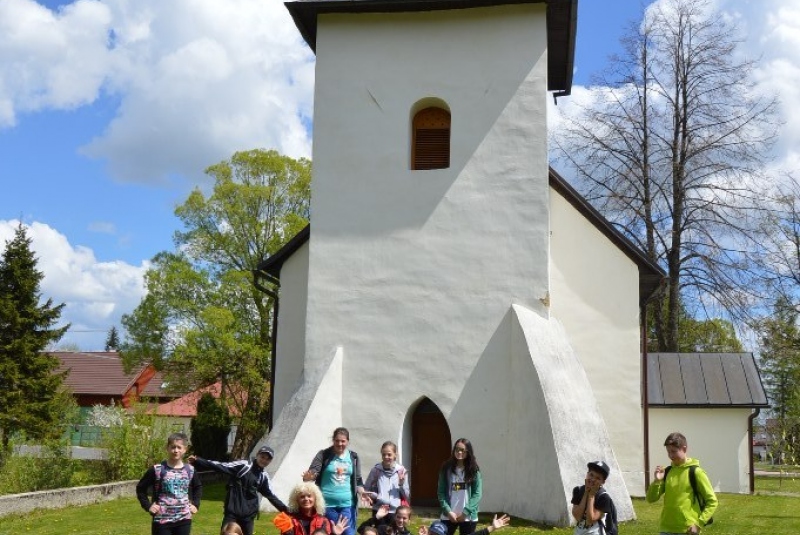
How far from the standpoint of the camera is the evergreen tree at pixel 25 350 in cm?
2920

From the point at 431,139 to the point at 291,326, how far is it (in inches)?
191

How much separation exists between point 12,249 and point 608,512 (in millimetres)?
29200

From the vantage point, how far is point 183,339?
29562mm

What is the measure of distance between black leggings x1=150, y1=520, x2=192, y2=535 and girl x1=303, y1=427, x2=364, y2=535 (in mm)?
1443

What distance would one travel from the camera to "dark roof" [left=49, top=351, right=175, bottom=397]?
54406 mm

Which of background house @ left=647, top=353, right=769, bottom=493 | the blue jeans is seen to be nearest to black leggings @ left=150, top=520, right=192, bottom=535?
the blue jeans

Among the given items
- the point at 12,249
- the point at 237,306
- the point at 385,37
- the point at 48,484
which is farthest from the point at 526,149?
the point at 12,249

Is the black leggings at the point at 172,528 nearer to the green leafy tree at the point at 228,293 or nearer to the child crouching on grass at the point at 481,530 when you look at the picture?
the child crouching on grass at the point at 481,530

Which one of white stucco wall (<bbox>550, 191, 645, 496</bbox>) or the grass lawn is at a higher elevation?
white stucco wall (<bbox>550, 191, 645, 496</bbox>)

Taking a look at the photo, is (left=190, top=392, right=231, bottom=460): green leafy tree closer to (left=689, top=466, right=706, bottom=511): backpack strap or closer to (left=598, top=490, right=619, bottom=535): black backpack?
(left=689, top=466, right=706, bottom=511): backpack strap

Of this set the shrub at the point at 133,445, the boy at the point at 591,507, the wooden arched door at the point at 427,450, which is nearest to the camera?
the boy at the point at 591,507

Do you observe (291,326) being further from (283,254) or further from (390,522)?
(390,522)

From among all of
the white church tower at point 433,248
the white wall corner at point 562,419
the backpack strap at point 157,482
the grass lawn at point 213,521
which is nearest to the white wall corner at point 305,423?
the white church tower at point 433,248

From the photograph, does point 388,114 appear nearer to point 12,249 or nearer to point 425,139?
point 425,139
